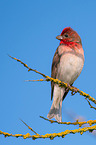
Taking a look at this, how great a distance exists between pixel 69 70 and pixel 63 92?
93 centimetres

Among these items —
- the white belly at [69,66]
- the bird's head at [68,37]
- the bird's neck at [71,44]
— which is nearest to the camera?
the white belly at [69,66]

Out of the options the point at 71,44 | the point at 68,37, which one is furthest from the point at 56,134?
the point at 68,37

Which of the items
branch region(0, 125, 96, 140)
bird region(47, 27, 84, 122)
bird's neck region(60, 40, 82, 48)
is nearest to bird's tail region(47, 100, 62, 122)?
bird region(47, 27, 84, 122)

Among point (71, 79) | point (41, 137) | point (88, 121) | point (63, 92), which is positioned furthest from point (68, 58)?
point (41, 137)

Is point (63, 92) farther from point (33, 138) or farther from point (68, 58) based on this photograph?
point (33, 138)

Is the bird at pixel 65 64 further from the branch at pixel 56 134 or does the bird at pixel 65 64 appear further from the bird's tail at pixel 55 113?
the branch at pixel 56 134

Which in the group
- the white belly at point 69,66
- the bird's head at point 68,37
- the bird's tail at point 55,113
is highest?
the bird's head at point 68,37

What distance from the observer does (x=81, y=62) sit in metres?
5.27

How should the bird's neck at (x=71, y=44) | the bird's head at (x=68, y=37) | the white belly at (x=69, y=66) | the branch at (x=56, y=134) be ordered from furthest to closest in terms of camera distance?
the bird's head at (x=68, y=37) < the bird's neck at (x=71, y=44) < the white belly at (x=69, y=66) < the branch at (x=56, y=134)

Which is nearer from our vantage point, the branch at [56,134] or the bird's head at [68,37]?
the branch at [56,134]

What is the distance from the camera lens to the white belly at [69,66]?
5125 millimetres

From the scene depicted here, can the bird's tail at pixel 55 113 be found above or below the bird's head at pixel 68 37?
below

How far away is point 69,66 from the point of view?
204 inches

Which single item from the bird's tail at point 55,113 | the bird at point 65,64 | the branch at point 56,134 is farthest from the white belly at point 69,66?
the branch at point 56,134
